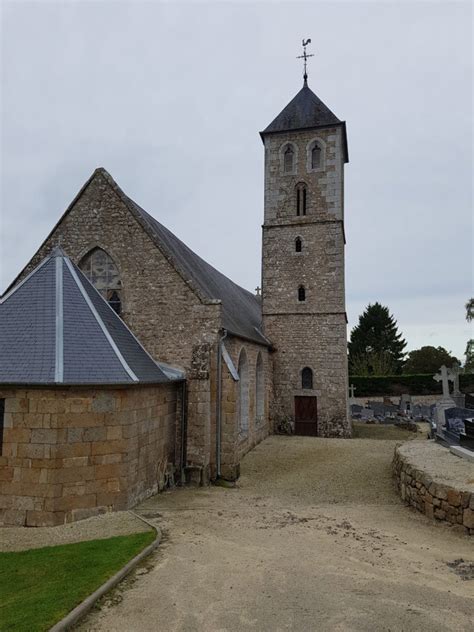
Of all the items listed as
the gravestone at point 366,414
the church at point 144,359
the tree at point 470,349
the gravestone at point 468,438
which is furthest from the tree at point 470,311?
the gravestone at point 468,438

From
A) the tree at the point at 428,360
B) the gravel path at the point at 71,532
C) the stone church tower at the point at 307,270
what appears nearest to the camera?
the gravel path at the point at 71,532

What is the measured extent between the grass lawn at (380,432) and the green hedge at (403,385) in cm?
1365

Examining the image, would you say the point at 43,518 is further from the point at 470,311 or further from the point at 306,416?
the point at 470,311

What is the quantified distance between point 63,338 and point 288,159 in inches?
709

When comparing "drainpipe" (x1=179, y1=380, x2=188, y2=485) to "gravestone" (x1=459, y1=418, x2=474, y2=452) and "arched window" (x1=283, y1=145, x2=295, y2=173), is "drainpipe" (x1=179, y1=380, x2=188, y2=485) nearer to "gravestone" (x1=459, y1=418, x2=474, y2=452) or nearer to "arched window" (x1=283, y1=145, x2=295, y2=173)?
"gravestone" (x1=459, y1=418, x2=474, y2=452)

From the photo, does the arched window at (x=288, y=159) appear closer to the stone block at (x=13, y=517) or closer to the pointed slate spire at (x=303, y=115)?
the pointed slate spire at (x=303, y=115)

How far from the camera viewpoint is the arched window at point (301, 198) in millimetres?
23688

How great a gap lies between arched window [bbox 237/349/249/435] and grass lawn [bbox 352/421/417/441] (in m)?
7.50

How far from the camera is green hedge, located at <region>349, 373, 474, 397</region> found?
39.9 metres

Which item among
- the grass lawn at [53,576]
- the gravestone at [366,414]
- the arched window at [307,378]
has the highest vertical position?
the arched window at [307,378]

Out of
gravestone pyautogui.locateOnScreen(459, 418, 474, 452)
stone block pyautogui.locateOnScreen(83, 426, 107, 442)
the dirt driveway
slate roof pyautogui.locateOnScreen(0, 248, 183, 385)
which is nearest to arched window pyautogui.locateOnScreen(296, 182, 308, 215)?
slate roof pyautogui.locateOnScreen(0, 248, 183, 385)

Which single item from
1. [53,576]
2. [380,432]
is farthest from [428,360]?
[53,576]

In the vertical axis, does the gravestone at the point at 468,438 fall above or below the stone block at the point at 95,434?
below

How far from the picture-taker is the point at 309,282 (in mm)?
23000
